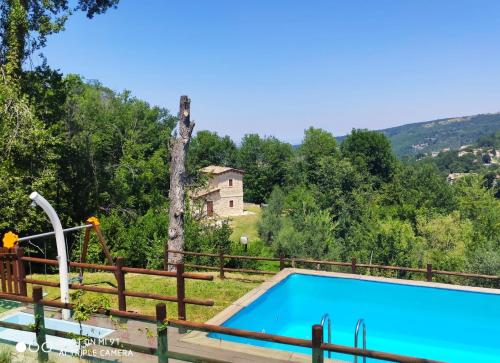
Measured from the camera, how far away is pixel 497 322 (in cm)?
1065

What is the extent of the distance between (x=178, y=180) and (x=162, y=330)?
10.1 metres

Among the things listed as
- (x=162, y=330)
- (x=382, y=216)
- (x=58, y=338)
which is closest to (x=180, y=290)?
Answer: (x=58, y=338)

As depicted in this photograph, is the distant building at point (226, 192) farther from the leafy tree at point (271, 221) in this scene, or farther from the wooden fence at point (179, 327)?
the wooden fence at point (179, 327)

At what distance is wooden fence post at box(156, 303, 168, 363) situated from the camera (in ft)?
15.3

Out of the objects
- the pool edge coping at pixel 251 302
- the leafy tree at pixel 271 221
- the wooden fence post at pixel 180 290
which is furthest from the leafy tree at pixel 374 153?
the wooden fence post at pixel 180 290

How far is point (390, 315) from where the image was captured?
38.8 ft

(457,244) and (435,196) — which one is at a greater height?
(435,196)

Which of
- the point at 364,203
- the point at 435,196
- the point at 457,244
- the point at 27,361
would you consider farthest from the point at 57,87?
the point at 435,196

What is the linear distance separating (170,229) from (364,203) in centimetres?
3036

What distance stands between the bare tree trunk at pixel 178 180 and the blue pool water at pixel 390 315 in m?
4.27

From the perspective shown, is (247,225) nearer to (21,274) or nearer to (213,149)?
(213,149)

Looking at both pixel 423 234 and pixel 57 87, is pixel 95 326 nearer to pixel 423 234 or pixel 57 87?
pixel 57 87

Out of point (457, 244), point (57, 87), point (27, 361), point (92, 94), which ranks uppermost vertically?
point (92, 94)

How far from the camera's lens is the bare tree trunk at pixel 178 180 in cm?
1438
